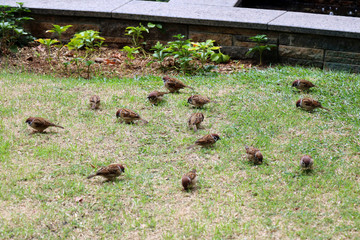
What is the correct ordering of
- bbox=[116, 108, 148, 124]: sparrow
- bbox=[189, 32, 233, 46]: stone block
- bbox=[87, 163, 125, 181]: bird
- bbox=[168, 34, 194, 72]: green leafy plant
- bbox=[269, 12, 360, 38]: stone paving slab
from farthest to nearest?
bbox=[189, 32, 233, 46]: stone block < bbox=[168, 34, 194, 72]: green leafy plant < bbox=[269, 12, 360, 38]: stone paving slab < bbox=[116, 108, 148, 124]: sparrow < bbox=[87, 163, 125, 181]: bird

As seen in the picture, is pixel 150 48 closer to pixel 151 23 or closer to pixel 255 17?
pixel 151 23

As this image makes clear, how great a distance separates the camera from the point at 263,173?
18.0 feet

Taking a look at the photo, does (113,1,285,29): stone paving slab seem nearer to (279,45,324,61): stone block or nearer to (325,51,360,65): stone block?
(279,45,324,61): stone block

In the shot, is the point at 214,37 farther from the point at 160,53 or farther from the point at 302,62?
the point at 302,62

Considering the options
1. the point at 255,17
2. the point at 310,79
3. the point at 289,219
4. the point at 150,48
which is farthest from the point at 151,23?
the point at 289,219

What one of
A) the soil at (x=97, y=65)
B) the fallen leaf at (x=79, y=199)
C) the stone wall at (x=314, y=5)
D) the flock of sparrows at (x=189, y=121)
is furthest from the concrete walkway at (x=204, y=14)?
the fallen leaf at (x=79, y=199)

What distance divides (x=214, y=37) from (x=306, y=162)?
15.5 ft

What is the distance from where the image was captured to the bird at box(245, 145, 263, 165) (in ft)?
18.2

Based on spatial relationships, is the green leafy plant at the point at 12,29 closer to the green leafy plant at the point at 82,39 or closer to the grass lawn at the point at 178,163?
the green leafy plant at the point at 82,39

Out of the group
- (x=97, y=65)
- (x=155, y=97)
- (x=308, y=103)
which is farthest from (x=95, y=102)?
(x=308, y=103)

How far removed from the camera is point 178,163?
571cm

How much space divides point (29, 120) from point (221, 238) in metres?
3.38

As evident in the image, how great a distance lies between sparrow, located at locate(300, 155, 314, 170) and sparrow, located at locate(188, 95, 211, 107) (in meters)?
2.10

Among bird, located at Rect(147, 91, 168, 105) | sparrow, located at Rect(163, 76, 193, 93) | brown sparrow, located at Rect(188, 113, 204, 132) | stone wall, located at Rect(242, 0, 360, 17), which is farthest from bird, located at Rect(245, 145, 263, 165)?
stone wall, located at Rect(242, 0, 360, 17)
